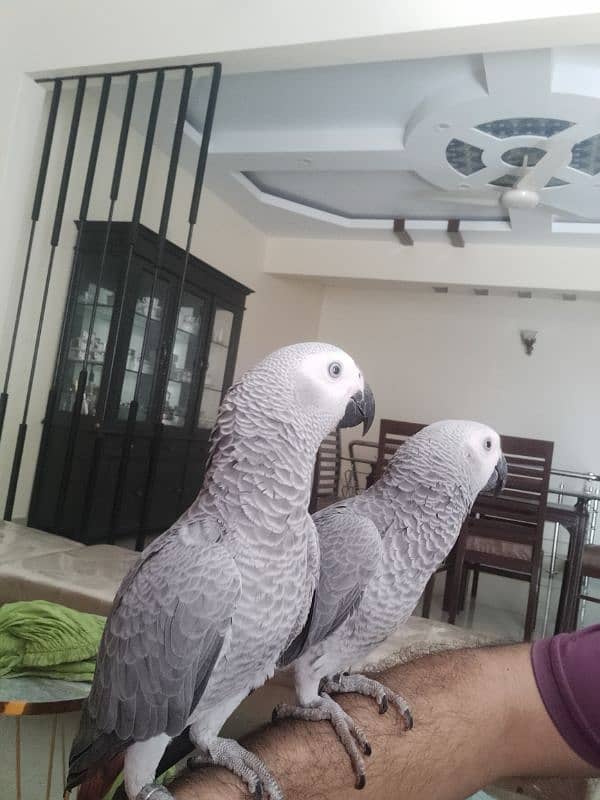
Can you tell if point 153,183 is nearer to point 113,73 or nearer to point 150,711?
point 113,73

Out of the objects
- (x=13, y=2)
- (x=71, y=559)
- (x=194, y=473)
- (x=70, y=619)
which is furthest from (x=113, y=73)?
(x=194, y=473)

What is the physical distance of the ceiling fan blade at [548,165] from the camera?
271 centimetres

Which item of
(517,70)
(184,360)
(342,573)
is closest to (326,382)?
(342,573)

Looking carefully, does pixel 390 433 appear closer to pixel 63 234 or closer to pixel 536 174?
pixel 536 174

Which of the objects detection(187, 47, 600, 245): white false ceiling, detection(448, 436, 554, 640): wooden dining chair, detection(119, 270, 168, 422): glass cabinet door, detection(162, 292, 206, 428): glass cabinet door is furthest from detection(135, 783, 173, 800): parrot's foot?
detection(162, 292, 206, 428): glass cabinet door

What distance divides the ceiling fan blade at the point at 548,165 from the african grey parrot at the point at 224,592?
103 inches

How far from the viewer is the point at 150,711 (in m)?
0.59

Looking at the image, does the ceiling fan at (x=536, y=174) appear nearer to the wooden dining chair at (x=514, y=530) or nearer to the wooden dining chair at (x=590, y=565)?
the wooden dining chair at (x=514, y=530)

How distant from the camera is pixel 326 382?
0.64 metres

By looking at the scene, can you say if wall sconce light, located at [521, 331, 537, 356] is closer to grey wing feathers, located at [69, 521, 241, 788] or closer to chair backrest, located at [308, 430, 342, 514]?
chair backrest, located at [308, 430, 342, 514]

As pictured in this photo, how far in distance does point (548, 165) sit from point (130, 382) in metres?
2.41

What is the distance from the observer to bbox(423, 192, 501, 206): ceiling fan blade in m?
3.52

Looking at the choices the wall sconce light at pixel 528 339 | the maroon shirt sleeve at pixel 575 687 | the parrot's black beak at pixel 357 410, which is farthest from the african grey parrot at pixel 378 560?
the wall sconce light at pixel 528 339

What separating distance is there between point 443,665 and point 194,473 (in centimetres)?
336
